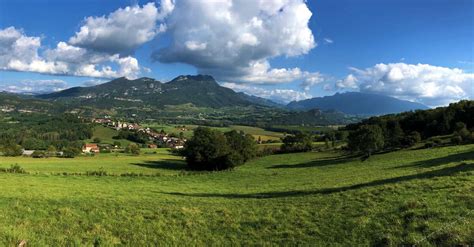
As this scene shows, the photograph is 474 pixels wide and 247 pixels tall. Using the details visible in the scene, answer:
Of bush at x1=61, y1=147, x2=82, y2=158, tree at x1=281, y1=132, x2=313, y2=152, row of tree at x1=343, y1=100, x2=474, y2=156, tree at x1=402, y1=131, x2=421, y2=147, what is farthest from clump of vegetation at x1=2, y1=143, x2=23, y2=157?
tree at x1=402, y1=131, x2=421, y2=147

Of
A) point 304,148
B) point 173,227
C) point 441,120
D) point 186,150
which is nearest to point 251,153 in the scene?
point 186,150

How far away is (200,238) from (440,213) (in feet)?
30.9

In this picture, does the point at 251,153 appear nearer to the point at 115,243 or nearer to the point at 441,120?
the point at 441,120

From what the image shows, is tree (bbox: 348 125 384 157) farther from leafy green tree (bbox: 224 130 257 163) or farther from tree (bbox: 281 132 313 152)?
tree (bbox: 281 132 313 152)

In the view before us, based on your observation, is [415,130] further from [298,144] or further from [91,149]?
[91,149]

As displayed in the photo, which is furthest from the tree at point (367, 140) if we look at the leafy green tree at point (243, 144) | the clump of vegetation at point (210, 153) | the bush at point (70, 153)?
the bush at point (70, 153)

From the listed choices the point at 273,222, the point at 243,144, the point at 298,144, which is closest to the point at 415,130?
the point at 298,144

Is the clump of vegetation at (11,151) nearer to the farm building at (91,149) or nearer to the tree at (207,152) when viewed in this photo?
the farm building at (91,149)

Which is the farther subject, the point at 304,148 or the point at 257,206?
the point at 304,148

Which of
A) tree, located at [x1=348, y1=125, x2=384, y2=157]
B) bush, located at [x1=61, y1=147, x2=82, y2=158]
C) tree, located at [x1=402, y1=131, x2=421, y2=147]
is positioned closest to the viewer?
tree, located at [x1=348, y1=125, x2=384, y2=157]

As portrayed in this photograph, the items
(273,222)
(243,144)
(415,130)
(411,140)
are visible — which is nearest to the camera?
(273,222)

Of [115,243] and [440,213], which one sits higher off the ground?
[440,213]

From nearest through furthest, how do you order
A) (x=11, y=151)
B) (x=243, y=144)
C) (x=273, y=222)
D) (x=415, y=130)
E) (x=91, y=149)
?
(x=273, y=222) < (x=243, y=144) < (x=415, y=130) < (x=11, y=151) < (x=91, y=149)

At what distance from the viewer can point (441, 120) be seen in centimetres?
9231
